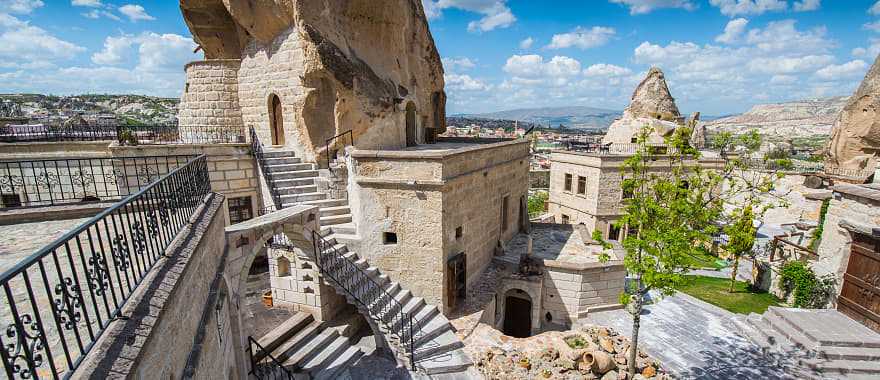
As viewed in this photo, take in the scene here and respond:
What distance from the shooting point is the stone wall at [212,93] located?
15.6 metres

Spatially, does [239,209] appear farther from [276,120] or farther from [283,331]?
[283,331]

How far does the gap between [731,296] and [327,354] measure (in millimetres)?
16812

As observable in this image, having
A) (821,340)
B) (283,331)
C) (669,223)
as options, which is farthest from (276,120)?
(821,340)

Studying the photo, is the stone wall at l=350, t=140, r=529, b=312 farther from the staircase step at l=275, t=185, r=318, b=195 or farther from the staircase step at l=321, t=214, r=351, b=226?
the staircase step at l=275, t=185, r=318, b=195

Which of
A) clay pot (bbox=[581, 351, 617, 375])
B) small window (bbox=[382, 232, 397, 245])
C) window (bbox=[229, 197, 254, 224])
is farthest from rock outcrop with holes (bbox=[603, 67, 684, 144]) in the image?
window (bbox=[229, 197, 254, 224])

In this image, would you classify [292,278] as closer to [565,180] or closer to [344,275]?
[344,275]

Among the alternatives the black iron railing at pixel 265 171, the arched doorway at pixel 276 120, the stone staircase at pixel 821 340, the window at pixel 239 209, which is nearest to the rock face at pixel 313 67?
the arched doorway at pixel 276 120

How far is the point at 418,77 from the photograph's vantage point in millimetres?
18688

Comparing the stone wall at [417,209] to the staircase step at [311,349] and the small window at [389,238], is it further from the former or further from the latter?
the staircase step at [311,349]

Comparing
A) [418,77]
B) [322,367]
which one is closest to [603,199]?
[418,77]

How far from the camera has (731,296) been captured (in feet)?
54.1

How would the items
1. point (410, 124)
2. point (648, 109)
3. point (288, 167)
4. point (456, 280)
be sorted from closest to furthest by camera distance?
point (456, 280) → point (288, 167) → point (410, 124) → point (648, 109)

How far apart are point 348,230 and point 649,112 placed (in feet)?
99.8

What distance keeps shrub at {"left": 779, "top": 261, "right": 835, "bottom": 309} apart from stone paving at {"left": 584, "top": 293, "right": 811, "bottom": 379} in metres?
2.75
